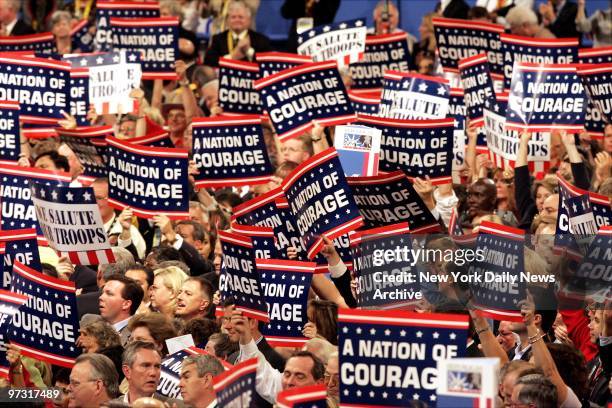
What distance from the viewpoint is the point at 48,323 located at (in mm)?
10172

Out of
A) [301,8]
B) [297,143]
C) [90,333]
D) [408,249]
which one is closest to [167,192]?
[297,143]

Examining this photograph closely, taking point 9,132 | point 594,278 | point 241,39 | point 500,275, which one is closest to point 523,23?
point 241,39

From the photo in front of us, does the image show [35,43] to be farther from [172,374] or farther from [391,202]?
[172,374]

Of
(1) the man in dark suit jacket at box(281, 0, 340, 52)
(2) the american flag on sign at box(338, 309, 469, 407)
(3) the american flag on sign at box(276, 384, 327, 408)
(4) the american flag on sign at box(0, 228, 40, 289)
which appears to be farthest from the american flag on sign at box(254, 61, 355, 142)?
(1) the man in dark suit jacket at box(281, 0, 340, 52)

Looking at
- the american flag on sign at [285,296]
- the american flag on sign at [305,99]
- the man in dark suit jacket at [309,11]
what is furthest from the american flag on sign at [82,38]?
the american flag on sign at [285,296]

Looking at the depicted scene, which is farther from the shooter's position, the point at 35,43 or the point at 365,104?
the point at 35,43

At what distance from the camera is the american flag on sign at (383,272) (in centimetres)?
922

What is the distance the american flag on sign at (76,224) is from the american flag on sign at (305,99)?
221 cm

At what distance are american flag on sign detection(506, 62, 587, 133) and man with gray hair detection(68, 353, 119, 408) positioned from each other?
17.2 ft

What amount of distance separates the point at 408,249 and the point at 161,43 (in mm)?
7473

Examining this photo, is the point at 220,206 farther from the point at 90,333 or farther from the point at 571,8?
the point at 571,8

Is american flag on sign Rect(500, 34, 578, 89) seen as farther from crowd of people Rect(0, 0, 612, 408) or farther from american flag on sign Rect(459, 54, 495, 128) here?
crowd of people Rect(0, 0, 612, 408)

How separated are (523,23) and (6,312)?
29.4ft

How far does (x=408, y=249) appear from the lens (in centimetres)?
938
